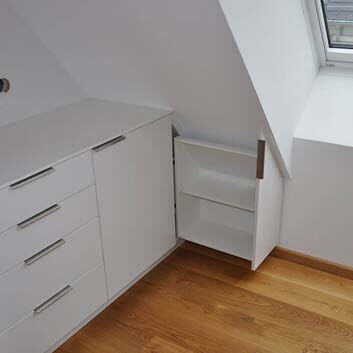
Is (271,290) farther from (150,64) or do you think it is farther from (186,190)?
(150,64)

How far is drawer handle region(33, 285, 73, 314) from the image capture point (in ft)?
6.07

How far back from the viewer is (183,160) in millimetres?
2475

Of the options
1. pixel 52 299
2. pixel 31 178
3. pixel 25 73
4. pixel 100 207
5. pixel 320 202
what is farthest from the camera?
pixel 320 202

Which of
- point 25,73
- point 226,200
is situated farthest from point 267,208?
point 25,73

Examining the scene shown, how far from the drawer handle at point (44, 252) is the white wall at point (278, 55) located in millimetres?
945

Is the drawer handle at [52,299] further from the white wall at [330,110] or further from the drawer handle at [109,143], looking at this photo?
the white wall at [330,110]

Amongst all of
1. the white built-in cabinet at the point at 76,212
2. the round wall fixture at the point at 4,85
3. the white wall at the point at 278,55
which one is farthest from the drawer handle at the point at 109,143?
the white wall at the point at 278,55

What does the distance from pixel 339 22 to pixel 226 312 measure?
1399mm

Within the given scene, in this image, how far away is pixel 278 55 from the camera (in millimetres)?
1885

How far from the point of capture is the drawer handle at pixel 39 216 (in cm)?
170

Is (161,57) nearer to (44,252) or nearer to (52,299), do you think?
(44,252)

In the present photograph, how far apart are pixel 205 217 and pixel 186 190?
0.97ft

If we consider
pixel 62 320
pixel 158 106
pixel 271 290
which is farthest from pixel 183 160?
pixel 62 320

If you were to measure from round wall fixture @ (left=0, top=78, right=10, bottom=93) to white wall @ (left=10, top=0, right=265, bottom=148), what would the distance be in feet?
0.85
